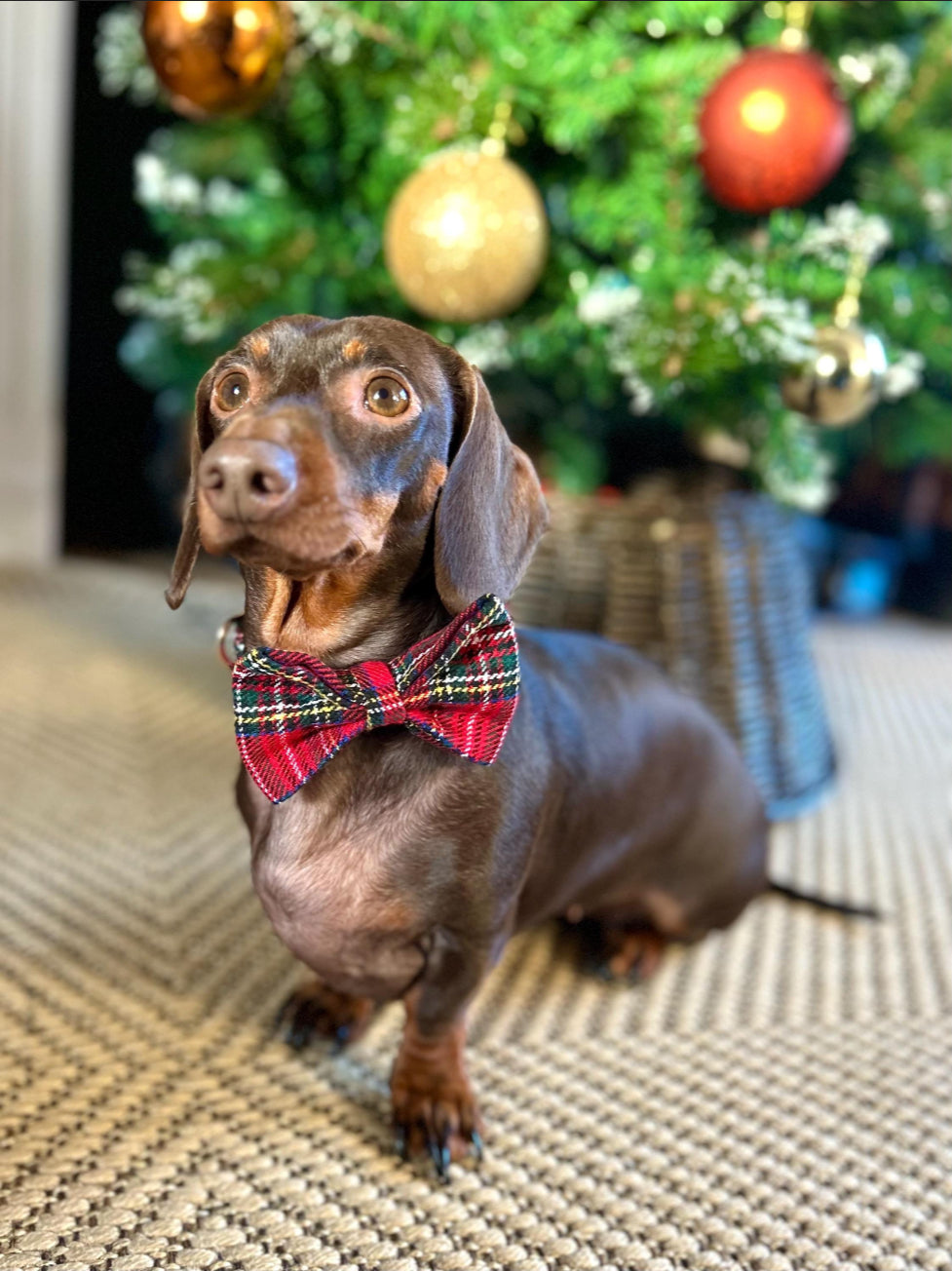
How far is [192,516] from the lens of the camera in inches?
39.3

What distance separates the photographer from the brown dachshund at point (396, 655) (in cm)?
84

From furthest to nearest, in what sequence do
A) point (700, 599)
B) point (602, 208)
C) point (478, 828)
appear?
point (700, 599) → point (602, 208) → point (478, 828)

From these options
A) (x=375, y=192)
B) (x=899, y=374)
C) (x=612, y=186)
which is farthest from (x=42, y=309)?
(x=899, y=374)

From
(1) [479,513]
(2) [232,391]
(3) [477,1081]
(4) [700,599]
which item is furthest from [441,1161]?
(4) [700,599]

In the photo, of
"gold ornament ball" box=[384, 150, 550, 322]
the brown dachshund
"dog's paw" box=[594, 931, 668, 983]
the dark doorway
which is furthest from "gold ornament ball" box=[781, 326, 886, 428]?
the dark doorway

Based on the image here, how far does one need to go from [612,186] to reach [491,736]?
115cm

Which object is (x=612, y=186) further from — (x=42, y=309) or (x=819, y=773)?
(x=42, y=309)

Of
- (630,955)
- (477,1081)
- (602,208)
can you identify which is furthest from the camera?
(602,208)

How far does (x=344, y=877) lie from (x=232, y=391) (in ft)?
1.40

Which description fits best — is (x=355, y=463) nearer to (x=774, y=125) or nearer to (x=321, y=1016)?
(x=321, y=1016)

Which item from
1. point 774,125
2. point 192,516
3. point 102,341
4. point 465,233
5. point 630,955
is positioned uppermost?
point 774,125

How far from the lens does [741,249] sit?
172 centimetres

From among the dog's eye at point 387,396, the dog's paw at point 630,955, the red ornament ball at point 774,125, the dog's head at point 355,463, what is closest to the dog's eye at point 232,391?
the dog's head at point 355,463

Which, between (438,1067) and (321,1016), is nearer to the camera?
(438,1067)
